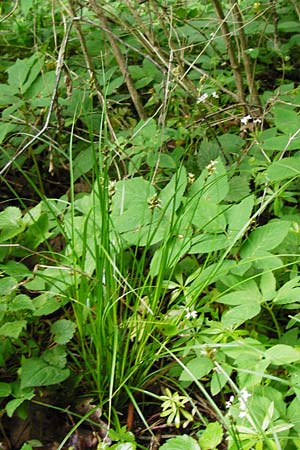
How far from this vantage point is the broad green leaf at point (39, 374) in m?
1.40

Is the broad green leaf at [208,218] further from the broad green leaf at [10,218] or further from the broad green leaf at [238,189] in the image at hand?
the broad green leaf at [10,218]

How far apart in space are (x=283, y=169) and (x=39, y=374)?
2.45ft

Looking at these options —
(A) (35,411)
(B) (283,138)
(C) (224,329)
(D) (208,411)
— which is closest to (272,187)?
(B) (283,138)

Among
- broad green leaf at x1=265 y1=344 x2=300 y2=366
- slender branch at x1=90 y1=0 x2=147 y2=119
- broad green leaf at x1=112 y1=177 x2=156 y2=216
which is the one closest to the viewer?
broad green leaf at x1=265 y1=344 x2=300 y2=366

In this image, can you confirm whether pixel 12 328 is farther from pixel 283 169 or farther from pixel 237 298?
pixel 283 169

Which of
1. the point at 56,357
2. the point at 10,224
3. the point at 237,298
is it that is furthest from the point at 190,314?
the point at 10,224

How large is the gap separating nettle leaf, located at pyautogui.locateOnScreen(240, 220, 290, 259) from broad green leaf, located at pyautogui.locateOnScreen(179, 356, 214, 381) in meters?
0.26

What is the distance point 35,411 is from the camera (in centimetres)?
149

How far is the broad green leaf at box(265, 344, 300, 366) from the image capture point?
4.03 feet

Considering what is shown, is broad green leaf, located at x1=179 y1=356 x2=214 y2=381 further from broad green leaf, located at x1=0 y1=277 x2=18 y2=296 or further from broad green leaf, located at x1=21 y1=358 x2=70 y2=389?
broad green leaf, located at x1=0 y1=277 x2=18 y2=296

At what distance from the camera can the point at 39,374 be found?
4.65ft

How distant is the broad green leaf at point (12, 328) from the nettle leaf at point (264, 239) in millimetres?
520

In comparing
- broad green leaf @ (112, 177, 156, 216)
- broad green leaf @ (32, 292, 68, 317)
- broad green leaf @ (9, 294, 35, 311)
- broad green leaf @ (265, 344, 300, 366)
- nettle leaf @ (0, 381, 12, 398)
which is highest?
broad green leaf @ (112, 177, 156, 216)

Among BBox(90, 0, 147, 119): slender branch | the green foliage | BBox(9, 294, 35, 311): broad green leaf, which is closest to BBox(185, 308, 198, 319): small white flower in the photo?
the green foliage
